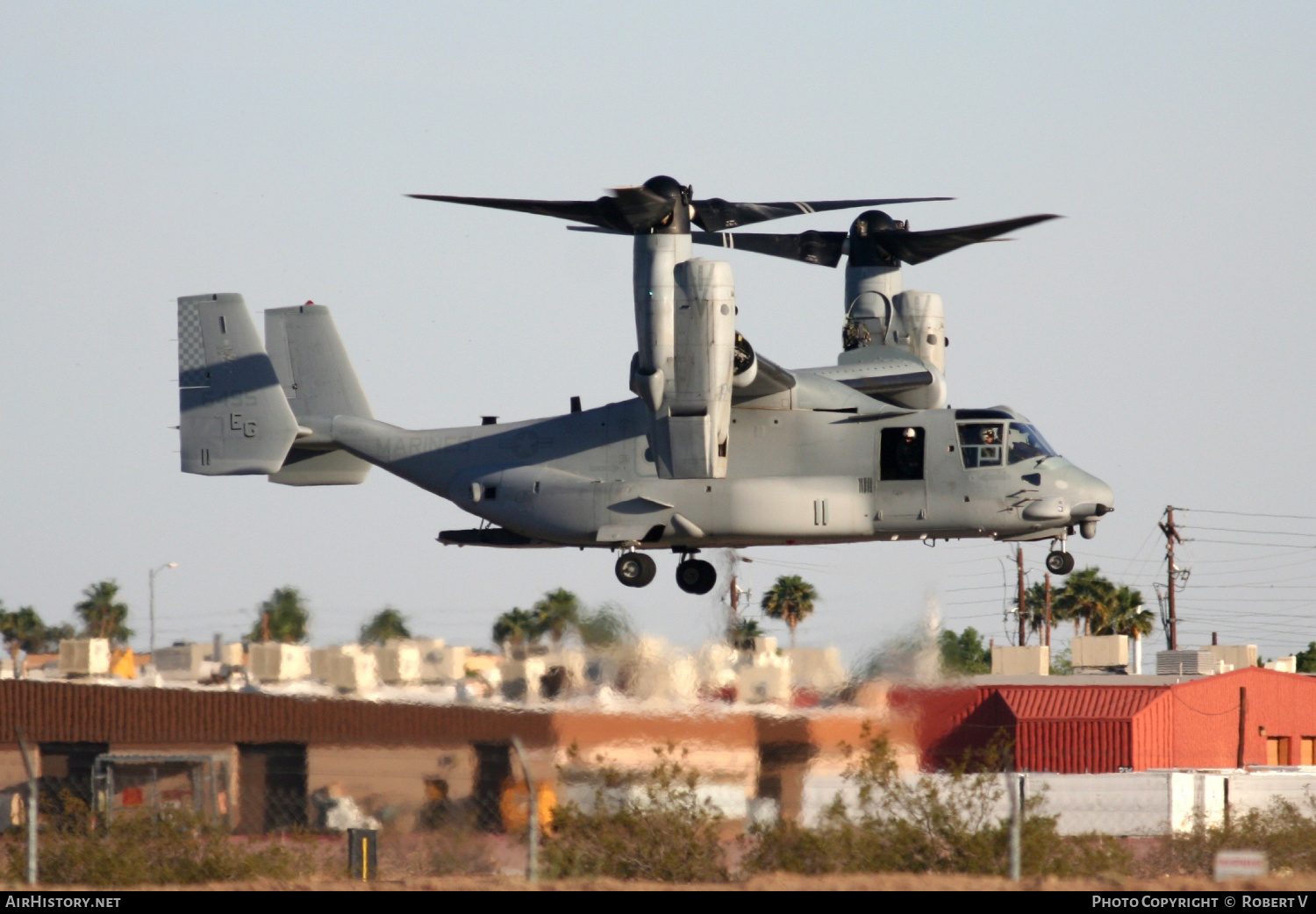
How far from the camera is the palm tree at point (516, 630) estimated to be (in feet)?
65.3

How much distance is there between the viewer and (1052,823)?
62.2 ft

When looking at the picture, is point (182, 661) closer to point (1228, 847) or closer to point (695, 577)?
point (695, 577)

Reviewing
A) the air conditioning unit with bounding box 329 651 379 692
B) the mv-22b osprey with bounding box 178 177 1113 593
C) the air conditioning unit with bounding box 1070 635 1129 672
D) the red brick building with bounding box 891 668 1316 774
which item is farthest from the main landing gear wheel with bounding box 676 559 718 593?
the air conditioning unit with bounding box 1070 635 1129 672

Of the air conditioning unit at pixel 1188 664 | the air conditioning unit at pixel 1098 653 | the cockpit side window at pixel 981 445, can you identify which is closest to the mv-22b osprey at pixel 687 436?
the cockpit side window at pixel 981 445

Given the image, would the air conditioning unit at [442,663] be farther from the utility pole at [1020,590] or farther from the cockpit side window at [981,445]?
the utility pole at [1020,590]

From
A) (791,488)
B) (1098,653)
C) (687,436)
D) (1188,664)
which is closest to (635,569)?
(791,488)

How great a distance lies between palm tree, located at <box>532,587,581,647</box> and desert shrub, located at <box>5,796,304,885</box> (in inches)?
163

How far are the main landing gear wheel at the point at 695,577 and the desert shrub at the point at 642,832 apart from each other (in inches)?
355

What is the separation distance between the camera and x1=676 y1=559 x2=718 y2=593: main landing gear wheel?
27.5m

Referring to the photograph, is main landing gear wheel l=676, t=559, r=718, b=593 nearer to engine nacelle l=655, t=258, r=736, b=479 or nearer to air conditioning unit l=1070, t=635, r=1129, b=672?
engine nacelle l=655, t=258, r=736, b=479

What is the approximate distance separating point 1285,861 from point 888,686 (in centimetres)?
→ 495

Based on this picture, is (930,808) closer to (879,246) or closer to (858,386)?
(858,386)

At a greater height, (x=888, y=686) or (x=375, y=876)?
(x=888, y=686)
